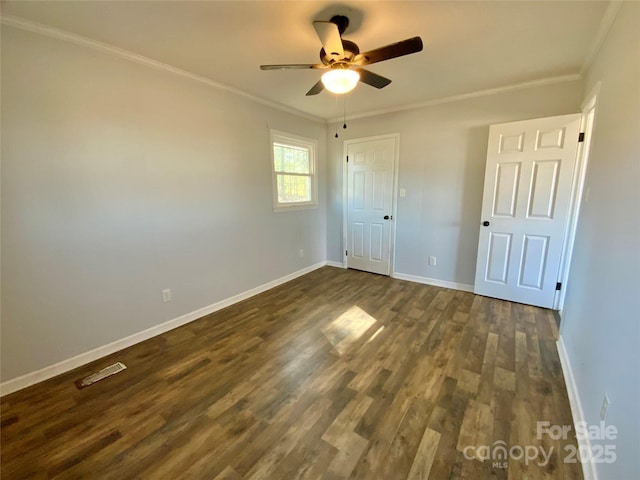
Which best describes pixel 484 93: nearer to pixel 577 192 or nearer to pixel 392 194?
pixel 577 192

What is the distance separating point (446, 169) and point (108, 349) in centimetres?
419

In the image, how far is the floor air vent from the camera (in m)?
2.01

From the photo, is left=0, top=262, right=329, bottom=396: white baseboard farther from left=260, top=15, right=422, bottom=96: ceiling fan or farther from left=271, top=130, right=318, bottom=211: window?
left=260, top=15, right=422, bottom=96: ceiling fan

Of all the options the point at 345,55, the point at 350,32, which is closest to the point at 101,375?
the point at 345,55

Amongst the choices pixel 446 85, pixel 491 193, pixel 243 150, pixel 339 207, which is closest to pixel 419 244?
pixel 491 193

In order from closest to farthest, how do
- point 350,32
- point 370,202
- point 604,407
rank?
point 604,407, point 350,32, point 370,202

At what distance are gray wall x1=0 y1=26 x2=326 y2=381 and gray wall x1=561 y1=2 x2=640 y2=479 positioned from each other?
316 cm

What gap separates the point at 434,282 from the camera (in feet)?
12.8

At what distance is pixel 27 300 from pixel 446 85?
14.0 feet

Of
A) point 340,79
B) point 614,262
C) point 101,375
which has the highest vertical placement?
point 340,79

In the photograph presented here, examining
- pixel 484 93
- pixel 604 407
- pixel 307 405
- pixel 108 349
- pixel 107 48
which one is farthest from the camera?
pixel 484 93

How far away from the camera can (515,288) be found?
3.24 meters

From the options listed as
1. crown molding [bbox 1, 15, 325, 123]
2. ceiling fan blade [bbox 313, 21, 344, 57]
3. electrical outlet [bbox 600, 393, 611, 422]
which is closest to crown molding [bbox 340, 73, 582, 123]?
crown molding [bbox 1, 15, 325, 123]

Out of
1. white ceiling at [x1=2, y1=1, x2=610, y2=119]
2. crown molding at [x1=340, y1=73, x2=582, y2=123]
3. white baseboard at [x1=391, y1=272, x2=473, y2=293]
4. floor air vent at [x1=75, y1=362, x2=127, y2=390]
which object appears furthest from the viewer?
white baseboard at [x1=391, y1=272, x2=473, y2=293]
